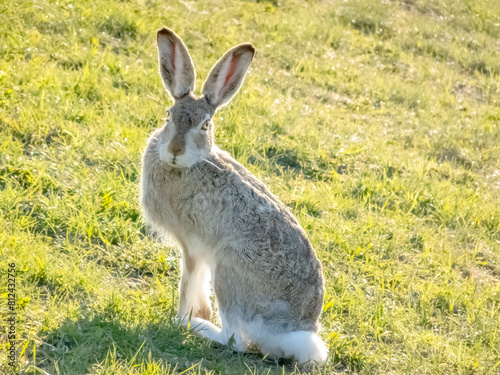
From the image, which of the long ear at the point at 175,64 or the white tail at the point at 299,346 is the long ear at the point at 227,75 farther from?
the white tail at the point at 299,346

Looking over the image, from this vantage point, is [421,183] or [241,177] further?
[421,183]

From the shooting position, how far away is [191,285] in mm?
4453

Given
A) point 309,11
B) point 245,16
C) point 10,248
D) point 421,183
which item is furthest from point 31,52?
point 309,11

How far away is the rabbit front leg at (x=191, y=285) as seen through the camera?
445cm

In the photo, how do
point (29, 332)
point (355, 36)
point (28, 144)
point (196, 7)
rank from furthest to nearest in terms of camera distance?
point (355, 36), point (196, 7), point (28, 144), point (29, 332)

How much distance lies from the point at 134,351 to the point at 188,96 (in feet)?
6.12

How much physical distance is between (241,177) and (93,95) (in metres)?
3.03

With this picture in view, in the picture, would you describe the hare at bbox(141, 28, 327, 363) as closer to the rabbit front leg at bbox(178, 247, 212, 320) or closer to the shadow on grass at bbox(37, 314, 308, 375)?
the rabbit front leg at bbox(178, 247, 212, 320)

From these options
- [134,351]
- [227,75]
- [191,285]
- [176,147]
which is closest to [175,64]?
[227,75]

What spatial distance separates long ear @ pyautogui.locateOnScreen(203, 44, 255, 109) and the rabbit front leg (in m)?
1.18

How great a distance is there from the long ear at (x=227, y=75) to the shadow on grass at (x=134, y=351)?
169cm

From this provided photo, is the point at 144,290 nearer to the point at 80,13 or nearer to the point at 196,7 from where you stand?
the point at 80,13

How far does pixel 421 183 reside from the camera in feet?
23.1

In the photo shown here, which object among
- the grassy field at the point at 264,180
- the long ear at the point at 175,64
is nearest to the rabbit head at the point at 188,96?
the long ear at the point at 175,64
